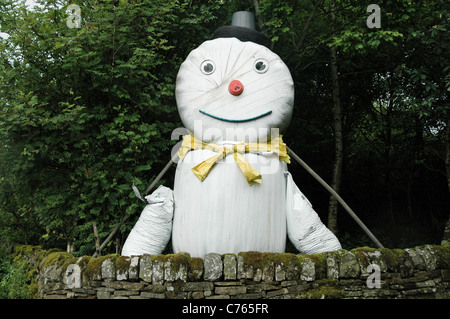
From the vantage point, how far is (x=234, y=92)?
401 centimetres

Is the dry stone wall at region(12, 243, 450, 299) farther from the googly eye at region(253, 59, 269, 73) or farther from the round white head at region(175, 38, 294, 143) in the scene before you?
the googly eye at region(253, 59, 269, 73)

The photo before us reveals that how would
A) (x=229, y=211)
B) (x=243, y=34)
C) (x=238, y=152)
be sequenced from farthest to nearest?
(x=243, y=34), (x=238, y=152), (x=229, y=211)

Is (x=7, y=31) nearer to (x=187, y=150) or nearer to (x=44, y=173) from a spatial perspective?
(x=44, y=173)

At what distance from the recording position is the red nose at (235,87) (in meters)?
4.01

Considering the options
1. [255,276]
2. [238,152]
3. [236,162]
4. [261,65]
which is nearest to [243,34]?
[261,65]

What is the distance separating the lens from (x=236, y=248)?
3787 millimetres

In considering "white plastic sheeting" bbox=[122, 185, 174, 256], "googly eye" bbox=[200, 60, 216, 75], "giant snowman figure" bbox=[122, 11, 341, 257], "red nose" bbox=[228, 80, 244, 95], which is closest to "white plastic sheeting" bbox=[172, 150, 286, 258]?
"giant snowman figure" bbox=[122, 11, 341, 257]

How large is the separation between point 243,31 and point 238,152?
137 cm

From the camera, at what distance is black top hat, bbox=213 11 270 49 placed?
4402 mm

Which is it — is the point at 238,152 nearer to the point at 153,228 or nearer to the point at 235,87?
the point at 235,87

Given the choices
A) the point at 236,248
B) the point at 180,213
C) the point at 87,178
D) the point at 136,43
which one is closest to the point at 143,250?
the point at 180,213

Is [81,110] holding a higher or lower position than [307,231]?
higher

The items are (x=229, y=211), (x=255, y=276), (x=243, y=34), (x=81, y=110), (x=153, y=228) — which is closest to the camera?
(x=255, y=276)

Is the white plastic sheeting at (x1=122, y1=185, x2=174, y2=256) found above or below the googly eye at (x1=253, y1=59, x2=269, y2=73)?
below
